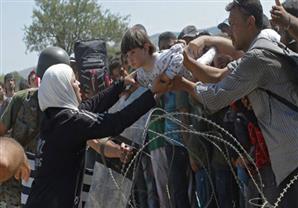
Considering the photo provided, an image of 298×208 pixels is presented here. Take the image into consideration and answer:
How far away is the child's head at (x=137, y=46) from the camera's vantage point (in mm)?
4715

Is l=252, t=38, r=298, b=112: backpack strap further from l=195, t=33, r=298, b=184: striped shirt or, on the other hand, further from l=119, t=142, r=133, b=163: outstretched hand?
l=119, t=142, r=133, b=163: outstretched hand

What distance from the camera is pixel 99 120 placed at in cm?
434

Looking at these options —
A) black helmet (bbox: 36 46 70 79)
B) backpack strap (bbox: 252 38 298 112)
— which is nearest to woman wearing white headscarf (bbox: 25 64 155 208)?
backpack strap (bbox: 252 38 298 112)

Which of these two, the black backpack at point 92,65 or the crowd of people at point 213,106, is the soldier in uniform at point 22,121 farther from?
the crowd of people at point 213,106

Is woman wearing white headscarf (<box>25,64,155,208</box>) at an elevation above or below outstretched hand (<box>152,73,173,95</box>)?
below

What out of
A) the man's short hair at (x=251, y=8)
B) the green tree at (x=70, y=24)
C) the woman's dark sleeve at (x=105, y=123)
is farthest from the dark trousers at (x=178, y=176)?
the green tree at (x=70, y=24)

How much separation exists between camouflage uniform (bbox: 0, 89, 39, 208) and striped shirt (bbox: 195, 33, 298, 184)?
2.41 meters

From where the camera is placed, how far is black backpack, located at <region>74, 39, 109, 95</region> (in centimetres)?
685

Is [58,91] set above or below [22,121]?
above

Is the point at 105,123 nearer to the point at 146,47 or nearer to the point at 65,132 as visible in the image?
the point at 65,132

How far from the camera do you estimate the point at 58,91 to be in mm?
4523

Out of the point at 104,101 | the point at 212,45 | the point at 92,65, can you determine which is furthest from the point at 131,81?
the point at 92,65

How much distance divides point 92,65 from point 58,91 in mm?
2473

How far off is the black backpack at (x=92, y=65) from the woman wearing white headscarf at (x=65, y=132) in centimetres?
222
